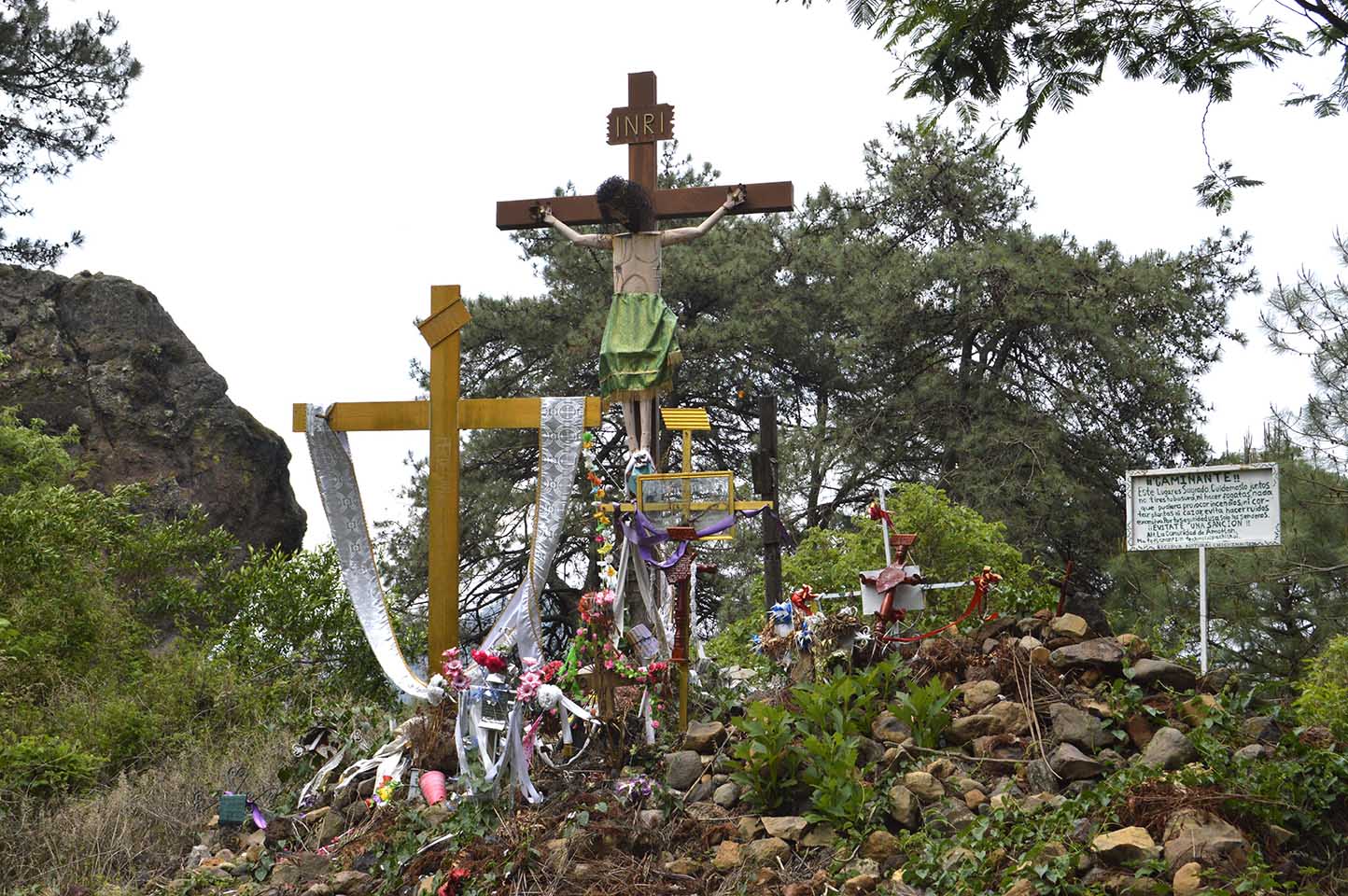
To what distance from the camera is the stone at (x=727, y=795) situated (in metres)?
6.84

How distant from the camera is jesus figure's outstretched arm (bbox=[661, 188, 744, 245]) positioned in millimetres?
9305

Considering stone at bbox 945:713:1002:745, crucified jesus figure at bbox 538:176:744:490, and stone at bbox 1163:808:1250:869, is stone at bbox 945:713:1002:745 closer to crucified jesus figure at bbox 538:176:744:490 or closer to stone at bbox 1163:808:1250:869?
stone at bbox 1163:808:1250:869

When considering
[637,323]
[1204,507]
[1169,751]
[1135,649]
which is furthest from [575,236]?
[1169,751]

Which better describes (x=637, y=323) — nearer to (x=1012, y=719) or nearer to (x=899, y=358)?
(x=1012, y=719)

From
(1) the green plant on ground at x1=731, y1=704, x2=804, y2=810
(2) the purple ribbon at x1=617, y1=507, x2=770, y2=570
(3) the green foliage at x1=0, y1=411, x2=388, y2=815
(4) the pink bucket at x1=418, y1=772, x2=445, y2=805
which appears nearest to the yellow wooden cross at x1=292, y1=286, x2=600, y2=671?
(2) the purple ribbon at x1=617, y1=507, x2=770, y2=570

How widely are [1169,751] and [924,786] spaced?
1.09 metres

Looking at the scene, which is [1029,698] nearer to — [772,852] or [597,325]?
[772,852]

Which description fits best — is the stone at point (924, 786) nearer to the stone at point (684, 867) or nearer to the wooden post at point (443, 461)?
the stone at point (684, 867)

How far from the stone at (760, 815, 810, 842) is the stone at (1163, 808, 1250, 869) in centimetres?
154

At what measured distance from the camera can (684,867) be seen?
6.32 m

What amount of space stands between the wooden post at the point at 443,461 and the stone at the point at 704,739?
71.9 inches

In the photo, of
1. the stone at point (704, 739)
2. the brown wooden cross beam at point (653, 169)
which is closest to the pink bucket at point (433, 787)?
the stone at point (704, 739)

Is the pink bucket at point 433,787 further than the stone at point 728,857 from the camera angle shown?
Yes

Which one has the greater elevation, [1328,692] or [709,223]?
[709,223]
